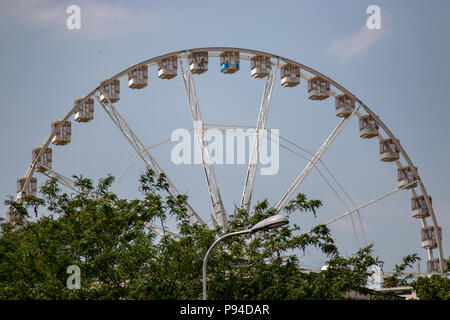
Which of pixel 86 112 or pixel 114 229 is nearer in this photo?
pixel 114 229

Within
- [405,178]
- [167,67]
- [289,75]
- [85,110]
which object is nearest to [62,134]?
[85,110]

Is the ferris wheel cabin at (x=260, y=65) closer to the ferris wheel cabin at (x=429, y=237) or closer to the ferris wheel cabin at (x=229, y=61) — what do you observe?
the ferris wheel cabin at (x=229, y=61)

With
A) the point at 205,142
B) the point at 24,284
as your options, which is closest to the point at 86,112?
the point at 205,142

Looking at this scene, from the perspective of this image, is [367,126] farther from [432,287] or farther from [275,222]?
[275,222]

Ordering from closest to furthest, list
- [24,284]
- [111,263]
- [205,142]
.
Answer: [24,284]
[111,263]
[205,142]

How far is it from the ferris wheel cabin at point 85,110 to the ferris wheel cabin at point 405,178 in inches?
580

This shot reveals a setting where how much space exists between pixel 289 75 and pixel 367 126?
4412 mm

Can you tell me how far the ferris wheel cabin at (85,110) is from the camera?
44.8 metres

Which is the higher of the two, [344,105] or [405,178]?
[344,105]

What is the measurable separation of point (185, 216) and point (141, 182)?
79.4 inches

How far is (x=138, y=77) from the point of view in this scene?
44906 mm

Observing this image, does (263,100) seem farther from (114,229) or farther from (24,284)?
(24,284)

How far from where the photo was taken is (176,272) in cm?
3173
